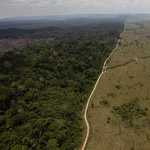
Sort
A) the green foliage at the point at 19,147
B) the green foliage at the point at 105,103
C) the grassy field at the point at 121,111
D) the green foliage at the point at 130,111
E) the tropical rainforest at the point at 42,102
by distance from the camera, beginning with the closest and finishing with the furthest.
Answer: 1. the green foliage at the point at 19,147
2. the tropical rainforest at the point at 42,102
3. the grassy field at the point at 121,111
4. the green foliage at the point at 130,111
5. the green foliage at the point at 105,103

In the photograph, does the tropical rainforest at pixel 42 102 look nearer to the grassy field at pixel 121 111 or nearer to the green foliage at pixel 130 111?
the grassy field at pixel 121 111

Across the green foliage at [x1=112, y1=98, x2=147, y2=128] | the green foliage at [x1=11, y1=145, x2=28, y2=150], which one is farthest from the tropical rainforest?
the green foliage at [x1=112, y1=98, x2=147, y2=128]

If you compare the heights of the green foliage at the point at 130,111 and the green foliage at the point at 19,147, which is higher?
the green foliage at the point at 19,147

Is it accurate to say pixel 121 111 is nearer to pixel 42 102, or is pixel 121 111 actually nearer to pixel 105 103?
pixel 105 103

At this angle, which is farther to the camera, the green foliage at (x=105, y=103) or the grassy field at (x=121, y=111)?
the green foliage at (x=105, y=103)

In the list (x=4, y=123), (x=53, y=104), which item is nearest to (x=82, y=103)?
(x=53, y=104)

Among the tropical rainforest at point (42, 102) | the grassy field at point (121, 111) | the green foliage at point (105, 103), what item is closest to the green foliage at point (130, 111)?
the grassy field at point (121, 111)

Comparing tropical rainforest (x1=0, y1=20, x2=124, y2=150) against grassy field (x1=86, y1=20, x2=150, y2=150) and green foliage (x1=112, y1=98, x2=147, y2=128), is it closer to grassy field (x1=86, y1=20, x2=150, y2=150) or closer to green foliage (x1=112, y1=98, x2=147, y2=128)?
grassy field (x1=86, y1=20, x2=150, y2=150)

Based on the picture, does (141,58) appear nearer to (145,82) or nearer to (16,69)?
(145,82)
